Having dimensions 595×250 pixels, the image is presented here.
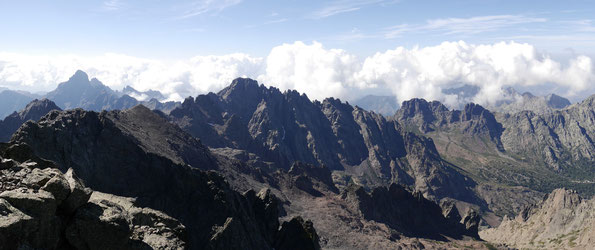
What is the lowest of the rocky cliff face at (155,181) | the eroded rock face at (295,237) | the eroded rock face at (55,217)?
the eroded rock face at (295,237)

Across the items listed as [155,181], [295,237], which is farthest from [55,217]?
[155,181]

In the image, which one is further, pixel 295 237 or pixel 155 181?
pixel 155 181

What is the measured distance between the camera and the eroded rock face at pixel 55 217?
2377 cm

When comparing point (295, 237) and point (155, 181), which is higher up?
point (155, 181)

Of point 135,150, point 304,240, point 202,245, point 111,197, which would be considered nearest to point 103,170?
point 135,150

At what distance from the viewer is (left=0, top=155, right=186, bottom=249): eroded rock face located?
2377cm

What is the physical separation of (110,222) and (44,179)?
5498 millimetres

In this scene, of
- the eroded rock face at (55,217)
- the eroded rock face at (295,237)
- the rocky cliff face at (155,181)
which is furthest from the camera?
the eroded rock face at (295,237)

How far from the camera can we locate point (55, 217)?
26.1 metres

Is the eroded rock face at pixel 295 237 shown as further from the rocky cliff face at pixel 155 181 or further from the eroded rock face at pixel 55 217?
the eroded rock face at pixel 55 217

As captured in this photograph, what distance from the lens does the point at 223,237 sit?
3524 inches

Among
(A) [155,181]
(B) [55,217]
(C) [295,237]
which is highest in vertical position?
(B) [55,217]

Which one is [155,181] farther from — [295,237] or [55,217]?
[55,217]

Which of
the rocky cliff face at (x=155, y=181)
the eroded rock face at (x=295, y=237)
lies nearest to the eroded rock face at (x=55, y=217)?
the rocky cliff face at (x=155, y=181)
